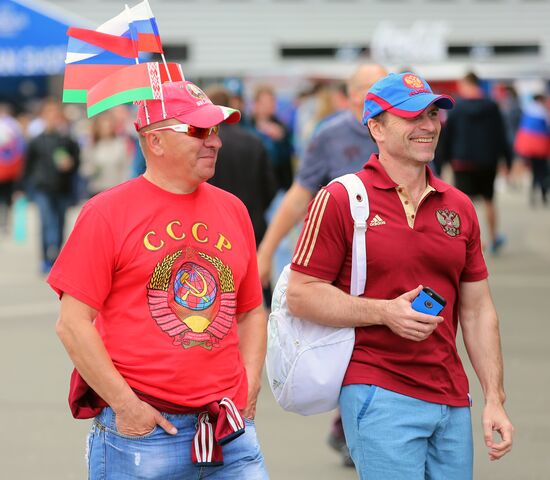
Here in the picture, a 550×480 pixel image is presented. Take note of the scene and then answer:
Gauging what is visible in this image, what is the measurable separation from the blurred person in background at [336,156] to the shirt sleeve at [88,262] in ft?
9.05

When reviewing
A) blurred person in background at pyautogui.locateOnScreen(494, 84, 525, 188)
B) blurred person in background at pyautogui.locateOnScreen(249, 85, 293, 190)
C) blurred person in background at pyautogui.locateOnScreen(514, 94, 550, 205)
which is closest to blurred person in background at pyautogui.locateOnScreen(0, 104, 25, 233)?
blurred person in background at pyautogui.locateOnScreen(249, 85, 293, 190)

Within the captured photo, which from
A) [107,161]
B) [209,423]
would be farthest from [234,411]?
[107,161]

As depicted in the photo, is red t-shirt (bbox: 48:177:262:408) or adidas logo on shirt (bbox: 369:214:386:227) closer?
red t-shirt (bbox: 48:177:262:408)

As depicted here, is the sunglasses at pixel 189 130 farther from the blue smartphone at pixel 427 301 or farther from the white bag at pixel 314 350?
the blue smartphone at pixel 427 301

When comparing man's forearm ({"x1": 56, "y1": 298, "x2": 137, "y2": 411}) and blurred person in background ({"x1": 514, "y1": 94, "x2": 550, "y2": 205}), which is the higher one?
man's forearm ({"x1": 56, "y1": 298, "x2": 137, "y2": 411})

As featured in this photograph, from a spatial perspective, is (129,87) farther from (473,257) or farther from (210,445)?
(473,257)

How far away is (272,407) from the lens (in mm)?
8062

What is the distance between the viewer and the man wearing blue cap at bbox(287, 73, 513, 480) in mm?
4023

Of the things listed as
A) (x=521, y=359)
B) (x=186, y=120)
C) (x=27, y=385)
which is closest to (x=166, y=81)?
(x=186, y=120)

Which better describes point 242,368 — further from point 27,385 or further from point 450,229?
point 27,385

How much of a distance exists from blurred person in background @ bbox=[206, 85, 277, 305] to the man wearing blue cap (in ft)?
14.5

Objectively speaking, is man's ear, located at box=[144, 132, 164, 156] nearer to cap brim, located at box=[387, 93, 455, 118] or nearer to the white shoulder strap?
the white shoulder strap

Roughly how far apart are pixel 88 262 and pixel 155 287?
0.21m

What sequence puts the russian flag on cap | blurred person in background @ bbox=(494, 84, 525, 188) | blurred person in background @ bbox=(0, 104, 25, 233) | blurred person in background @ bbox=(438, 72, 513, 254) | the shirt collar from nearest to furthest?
1. the russian flag on cap
2. the shirt collar
3. blurred person in background @ bbox=(438, 72, 513, 254)
4. blurred person in background @ bbox=(0, 104, 25, 233)
5. blurred person in background @ bbox=(494, 84, 525, 188)
